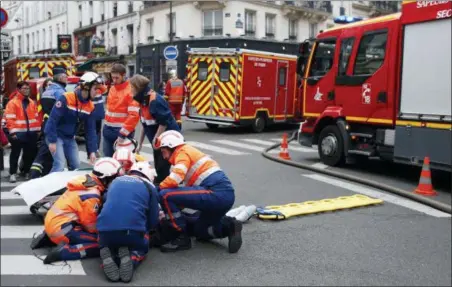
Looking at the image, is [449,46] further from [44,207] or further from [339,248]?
[44,207]

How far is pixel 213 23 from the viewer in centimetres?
2927

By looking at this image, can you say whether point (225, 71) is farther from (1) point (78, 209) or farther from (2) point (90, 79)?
(1) point (78, 209)

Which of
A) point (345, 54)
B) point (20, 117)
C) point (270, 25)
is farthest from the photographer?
point (270, 25)

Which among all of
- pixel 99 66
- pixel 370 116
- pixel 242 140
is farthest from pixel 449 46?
pixel 242 140

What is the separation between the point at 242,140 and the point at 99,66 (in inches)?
272

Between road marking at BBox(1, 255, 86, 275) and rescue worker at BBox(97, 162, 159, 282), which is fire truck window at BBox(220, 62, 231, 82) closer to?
rescue worker at BBox(97, 162, 159, 282)

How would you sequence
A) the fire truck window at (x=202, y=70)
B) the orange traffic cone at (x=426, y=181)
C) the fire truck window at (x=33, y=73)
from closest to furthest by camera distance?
the orange traffic cone at (x=426, y=181)
the fire truck window at (x=33, y=73)
the fire truck window at (x=202, y=70)

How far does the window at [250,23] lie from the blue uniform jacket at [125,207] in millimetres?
25358

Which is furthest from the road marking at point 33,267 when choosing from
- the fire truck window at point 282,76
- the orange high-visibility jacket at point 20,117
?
the fire truck window at point 282,76

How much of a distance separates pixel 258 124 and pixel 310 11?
17707 millimetres

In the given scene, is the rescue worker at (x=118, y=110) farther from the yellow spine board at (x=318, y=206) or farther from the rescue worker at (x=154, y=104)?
the yellow spine board at (x=318, y=206)

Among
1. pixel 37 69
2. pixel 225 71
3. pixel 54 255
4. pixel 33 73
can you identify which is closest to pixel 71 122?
pixel 54 255

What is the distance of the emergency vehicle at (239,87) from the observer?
52.0ft

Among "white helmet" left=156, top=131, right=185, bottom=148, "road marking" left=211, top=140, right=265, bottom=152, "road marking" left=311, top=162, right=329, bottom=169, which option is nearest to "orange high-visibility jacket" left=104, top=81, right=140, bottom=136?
"white helmet" left=156, top=131, right=185, bottom=148
